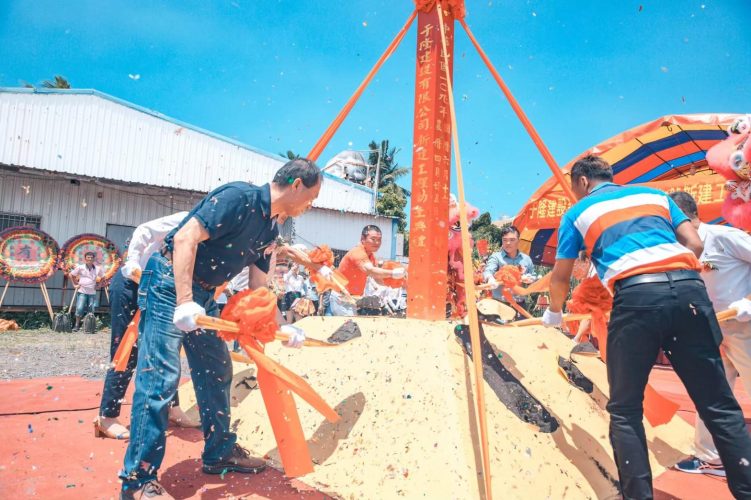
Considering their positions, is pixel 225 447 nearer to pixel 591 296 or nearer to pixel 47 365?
pixel 591 296

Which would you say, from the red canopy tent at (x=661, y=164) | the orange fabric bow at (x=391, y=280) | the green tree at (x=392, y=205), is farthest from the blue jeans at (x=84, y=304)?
the green tree at (x=392, y=205)

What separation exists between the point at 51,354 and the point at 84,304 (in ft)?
11.1

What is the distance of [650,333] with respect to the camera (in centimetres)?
200

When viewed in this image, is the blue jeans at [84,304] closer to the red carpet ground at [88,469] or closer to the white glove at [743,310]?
the red carpet ground at [88,469]

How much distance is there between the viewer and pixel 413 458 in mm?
2293

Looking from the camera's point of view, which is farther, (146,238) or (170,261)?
(146,238)

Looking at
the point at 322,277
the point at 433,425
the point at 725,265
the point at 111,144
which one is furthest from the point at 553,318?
the point at 111,144

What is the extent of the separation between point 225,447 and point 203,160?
40.9ft

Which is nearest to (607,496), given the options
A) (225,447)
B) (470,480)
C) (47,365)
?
(470,480)

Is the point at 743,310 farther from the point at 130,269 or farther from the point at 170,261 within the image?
the point at 130,269

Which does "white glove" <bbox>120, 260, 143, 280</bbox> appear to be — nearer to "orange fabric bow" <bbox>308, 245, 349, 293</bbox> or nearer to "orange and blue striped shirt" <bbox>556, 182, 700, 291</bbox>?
"orange fabric bow" <bbox>308, 245, 349, 293</bbox>

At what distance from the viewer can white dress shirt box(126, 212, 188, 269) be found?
124 inches

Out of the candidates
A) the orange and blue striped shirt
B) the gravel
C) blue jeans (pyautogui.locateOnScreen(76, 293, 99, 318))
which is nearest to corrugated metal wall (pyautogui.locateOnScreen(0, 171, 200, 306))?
blue jeans (pyautogui.locateOnScreen(76, 293, 99, 318))

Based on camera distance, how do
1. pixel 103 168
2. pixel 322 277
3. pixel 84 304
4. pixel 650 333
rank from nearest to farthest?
pixel 650 333 → pixel 322 277 → pixel 84 304 → pixel 103 168
